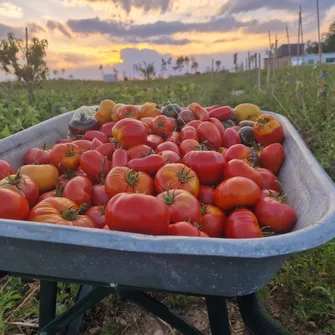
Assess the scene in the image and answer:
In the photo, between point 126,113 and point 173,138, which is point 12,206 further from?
point 126,113

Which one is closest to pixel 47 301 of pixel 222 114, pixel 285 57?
pixel 222 114

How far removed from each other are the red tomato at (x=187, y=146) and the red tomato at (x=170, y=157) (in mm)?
138

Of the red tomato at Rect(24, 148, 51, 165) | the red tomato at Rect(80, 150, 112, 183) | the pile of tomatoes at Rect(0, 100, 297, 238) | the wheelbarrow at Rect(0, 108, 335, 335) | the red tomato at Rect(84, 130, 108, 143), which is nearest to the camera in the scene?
the wheelbarrow at Rect(0, 108, 335, 335)

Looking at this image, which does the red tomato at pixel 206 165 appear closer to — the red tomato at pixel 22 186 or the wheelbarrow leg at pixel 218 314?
the wheelbarrow leg at pixel 218 314

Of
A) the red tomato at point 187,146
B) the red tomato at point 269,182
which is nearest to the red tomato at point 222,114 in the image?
the red tomato at point 187,146

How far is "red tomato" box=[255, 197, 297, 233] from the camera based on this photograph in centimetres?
152

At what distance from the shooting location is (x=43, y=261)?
1.27 metres

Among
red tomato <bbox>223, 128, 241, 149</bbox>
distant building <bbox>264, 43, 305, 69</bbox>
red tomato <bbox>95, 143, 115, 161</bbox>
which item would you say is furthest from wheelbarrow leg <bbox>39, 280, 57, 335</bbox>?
distant building <bbox>264, 43, 305, 69</bbox>

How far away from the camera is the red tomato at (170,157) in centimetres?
188

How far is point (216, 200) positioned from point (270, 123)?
2.97 ft

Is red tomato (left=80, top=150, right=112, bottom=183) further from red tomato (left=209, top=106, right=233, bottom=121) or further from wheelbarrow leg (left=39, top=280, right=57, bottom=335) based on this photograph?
red tomato (left=209, top=106, right=233, bottom=121)

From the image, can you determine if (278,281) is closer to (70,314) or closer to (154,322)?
(154,322)

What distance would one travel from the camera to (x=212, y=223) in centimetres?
150

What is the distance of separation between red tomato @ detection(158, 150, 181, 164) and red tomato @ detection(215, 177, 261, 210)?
0.35 metres
